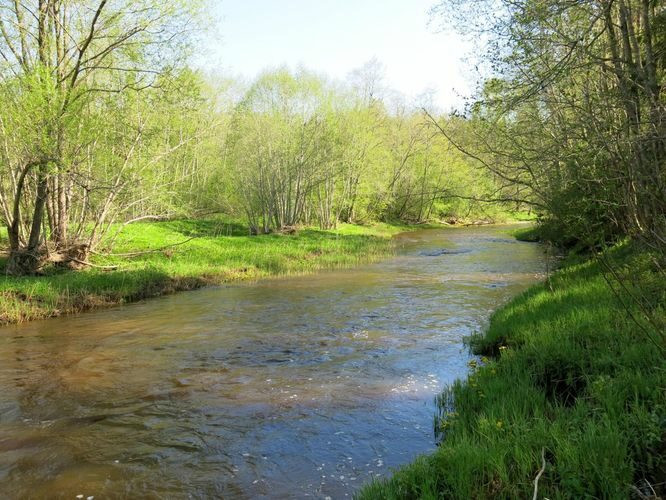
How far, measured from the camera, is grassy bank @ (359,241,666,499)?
404 cm

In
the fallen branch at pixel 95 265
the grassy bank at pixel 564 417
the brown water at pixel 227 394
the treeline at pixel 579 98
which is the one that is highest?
the treeline at pixel 579 98

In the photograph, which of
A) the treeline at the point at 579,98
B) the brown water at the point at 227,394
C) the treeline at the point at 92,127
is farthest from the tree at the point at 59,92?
the treeline at the point at 579,98

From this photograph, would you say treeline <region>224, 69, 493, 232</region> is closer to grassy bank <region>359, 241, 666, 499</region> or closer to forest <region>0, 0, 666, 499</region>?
forest <region>0, 0, 666, 499</region>

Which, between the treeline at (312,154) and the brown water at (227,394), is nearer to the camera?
the brown water at (227,394)

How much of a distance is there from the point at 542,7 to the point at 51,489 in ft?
28.1

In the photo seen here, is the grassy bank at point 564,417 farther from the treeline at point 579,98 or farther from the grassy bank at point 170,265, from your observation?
the grassy bank at point 170,265

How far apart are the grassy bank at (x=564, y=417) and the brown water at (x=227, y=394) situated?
899 mm

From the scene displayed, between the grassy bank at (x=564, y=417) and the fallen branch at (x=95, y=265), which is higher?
the fallen branch at (x=95, y=265)

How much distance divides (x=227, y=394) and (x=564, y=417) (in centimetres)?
504

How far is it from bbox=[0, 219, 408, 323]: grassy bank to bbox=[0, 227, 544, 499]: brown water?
3.31ft

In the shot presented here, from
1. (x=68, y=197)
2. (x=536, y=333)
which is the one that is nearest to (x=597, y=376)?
(x=536, y=333)

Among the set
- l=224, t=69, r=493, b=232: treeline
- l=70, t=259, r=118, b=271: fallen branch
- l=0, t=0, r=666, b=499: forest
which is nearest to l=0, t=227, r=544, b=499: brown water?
l=0, t=0, r=666, b=499: forest

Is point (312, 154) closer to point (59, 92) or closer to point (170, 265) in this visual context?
point (170, 265)

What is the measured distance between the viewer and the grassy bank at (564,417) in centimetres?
404
